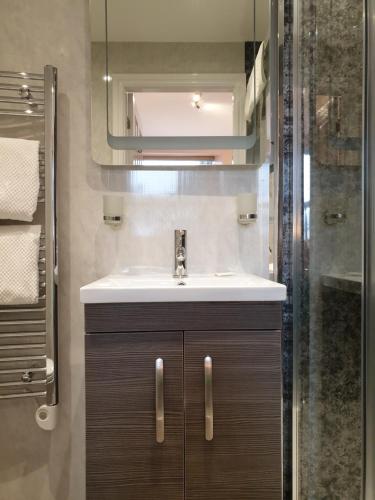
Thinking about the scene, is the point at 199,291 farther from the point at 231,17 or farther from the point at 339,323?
the point at 231,17

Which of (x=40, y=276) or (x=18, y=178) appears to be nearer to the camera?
(x=18, y=178)

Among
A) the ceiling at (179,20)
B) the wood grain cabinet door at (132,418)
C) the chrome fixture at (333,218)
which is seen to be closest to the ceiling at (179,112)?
the ceiling at (179,20)

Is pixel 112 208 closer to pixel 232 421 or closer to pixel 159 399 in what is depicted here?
pixel 159 399

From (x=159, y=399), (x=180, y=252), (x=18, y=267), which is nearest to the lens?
(x=159, y=399)

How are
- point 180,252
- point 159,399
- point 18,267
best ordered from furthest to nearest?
point 180,252 < point 18,267 < point 159,399

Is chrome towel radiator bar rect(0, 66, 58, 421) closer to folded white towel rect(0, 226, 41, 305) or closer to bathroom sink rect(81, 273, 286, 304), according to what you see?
folded white towel rect(0, 226, 41, 305)

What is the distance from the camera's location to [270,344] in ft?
2.40

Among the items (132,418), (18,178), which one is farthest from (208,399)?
(18,178)

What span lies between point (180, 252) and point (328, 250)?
0.52 m

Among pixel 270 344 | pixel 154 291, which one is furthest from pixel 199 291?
pixel 270 344

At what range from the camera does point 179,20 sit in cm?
106

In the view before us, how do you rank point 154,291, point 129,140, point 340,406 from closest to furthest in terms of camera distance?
point 154,291 < point 340,406 < point 129,140

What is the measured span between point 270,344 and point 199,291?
23cm

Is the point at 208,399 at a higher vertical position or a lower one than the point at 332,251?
lower
